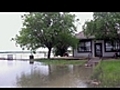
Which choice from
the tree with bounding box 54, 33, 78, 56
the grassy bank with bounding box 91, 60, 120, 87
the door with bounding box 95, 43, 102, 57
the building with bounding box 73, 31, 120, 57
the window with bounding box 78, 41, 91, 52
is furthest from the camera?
the window with bounding box 78, 41, 91, 52

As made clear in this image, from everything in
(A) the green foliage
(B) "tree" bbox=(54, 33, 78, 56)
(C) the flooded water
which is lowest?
(C) the flooded water

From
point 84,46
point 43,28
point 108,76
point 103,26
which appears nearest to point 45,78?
point 108,76

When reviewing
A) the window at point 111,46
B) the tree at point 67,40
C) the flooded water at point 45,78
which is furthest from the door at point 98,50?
the flooded water at point 45,78

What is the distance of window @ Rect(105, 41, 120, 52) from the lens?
2256cm

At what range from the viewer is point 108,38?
70.2 feet

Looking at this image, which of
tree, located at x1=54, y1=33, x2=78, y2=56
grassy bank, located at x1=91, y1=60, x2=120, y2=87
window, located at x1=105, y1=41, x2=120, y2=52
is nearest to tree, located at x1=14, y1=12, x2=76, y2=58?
tree, located at x1=54, y1=33, x2=78, y2=56

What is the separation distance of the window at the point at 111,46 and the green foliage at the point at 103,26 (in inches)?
73.8

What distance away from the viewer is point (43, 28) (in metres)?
22.5

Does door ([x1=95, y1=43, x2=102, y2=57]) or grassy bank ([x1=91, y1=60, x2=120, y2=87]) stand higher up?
door ([x1=95, y1=43, x2=102, y2=57])

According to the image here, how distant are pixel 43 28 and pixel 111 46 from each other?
21.8ft

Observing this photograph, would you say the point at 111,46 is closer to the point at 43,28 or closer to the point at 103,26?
the point at 103,26

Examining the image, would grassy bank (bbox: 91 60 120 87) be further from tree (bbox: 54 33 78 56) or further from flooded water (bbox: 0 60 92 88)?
tree (bbox: 54 33 78 56)

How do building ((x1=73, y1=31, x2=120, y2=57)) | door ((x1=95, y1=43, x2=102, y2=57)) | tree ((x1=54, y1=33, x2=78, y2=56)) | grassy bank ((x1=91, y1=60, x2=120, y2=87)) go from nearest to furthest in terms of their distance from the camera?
grassy bank ((x1=91, y1=60, x2=120, y2=87)) < building ((x1=73, y1=31, x2=120, y2=57)) < tree ((x1=54, y1=33, x2=78, y2=56)) < door ((x1=95, y1=43, x2=102, y2=57))
